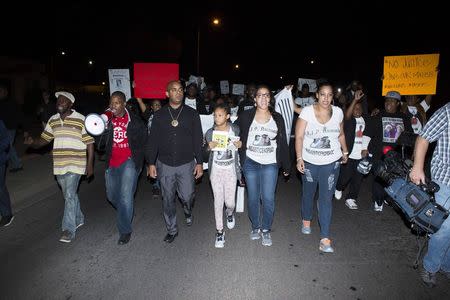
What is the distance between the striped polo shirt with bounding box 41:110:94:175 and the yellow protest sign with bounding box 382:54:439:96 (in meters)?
7.00

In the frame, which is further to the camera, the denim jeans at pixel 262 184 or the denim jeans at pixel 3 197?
the denim jeans at pixel 3 197

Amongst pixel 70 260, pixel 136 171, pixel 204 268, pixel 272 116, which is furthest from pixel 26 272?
pixel 272 116

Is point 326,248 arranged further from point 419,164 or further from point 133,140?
point 133,140

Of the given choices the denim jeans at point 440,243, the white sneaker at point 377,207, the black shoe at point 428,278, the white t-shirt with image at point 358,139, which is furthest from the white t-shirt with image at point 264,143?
the white sneaker at point 377,207

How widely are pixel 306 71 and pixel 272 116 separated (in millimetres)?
75221

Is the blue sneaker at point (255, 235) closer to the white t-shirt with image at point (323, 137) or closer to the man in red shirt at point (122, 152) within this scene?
the white t-shirt with image at point (323, 137)

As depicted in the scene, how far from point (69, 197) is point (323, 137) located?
3.68m

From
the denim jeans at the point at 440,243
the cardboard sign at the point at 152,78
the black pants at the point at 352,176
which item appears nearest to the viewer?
the denim jeans at the point at 440,243

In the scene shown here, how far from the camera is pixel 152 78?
718 cm

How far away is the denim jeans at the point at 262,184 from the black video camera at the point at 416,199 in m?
1.46

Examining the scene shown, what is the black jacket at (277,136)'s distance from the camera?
466cm

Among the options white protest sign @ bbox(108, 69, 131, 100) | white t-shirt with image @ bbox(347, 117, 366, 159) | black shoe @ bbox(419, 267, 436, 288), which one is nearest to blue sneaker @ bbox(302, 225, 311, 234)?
black shoe @ bbox(419, 267, 436, 288)

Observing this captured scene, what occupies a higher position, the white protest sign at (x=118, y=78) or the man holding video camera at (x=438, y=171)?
the white protest sign at (x=118, y=78)

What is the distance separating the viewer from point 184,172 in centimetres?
489
